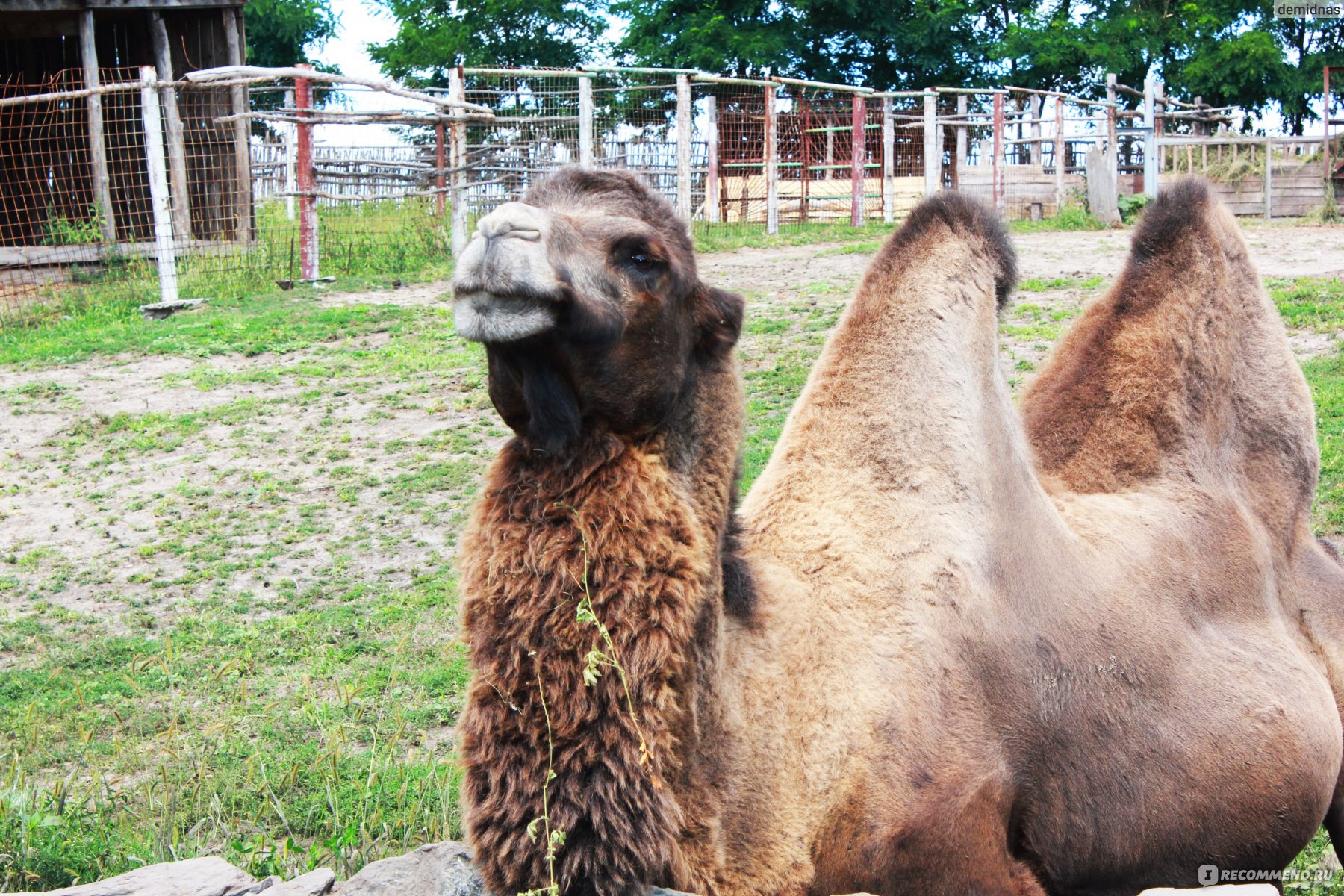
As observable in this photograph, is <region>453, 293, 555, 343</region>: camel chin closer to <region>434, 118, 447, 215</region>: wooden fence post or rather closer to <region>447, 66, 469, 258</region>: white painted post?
<region>447, 66, 469, 258</region>: white painted post

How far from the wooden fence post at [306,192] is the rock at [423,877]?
1155 centimetres

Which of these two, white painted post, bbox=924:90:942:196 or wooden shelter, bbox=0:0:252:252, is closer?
wooden shelter, bbox=0:0:252:252

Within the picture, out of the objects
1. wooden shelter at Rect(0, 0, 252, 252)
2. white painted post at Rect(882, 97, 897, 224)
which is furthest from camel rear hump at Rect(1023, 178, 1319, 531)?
white painted post at Rect(882, 97, 897, 224)

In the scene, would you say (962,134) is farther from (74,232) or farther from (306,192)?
(74,232)

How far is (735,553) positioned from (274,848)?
1641 mm

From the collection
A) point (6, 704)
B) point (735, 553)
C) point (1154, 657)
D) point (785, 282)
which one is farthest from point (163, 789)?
point (785, 282)

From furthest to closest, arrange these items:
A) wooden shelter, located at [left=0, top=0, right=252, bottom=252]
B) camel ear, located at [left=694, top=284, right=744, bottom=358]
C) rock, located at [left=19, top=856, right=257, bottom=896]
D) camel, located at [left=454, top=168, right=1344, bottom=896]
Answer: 1. wooden shelter, located at [left=0, top=0, right=252, bottom=252]
2. camel ear, located at [left=694, top=284, right=744, bottom=358]
3. rock, located at [left=19, top=856, right=257, bottom=896]
4. camel, located at [left=454, top=168, right=1344, bottom=896]

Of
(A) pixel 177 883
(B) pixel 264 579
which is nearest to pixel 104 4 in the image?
(B) pixel 264 579

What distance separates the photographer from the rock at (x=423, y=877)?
2879 mm

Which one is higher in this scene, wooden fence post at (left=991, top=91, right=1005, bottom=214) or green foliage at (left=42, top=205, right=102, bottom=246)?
wooden fence post at (left=991, top=91, right=1005, bottom=214)

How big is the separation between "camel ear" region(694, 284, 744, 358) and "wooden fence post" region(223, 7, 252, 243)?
41.8ft

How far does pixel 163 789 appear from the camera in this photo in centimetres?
432

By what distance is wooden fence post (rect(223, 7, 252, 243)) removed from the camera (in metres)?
16.0

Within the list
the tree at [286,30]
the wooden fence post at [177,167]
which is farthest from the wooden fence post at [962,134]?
the tree at [286,30]
